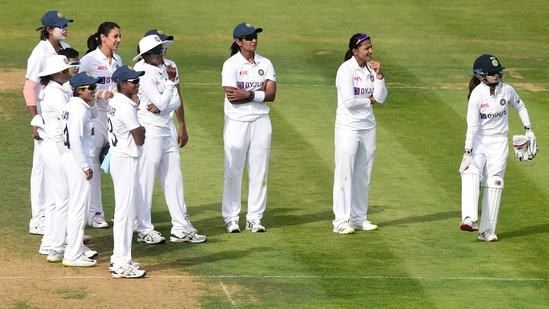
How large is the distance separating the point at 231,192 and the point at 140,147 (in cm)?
217

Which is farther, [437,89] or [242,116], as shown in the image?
[437,89]

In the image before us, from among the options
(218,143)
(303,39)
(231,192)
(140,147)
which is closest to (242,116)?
(231,192)

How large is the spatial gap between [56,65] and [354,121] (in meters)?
3.39

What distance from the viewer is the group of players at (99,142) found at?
1245cm

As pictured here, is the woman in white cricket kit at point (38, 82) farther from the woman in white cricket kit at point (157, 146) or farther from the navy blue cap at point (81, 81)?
the navy blue cap at point (81, 81)

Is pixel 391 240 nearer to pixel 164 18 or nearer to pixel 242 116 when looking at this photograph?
pixel 242 116

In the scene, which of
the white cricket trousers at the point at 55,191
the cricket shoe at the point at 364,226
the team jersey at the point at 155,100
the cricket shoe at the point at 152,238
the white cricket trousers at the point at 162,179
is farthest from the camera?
the cricket shoe at the point at 364,226

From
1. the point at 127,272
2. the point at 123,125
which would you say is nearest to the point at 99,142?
the point at 123,125

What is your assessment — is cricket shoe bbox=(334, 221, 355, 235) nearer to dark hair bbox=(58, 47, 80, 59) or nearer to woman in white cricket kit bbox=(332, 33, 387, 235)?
woman in white cricket kit bbox=(332, 33, 387, 235)

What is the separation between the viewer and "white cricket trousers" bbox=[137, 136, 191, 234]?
1376 centimetres

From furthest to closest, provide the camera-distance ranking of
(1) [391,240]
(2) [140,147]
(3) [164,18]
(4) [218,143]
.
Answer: (3) [164,18] → (4) [218,143] → (1) [391,240] → (2) [140,147]

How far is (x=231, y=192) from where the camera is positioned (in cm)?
1450

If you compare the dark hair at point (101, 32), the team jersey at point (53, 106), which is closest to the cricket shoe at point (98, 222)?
the team jersey at point (53, 106)

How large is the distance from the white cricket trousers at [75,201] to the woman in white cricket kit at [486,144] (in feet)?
13.4
